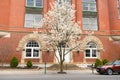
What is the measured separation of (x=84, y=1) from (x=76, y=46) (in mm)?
11995

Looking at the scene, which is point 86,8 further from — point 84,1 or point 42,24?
point 42,24

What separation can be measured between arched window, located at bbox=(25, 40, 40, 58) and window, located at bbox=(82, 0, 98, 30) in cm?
822

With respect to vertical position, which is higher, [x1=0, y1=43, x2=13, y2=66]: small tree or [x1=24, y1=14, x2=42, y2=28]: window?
[x1=24, y1=14, x2=42, y2=28]: window

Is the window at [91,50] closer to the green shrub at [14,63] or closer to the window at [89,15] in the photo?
the window at [89,15]

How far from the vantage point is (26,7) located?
101ft

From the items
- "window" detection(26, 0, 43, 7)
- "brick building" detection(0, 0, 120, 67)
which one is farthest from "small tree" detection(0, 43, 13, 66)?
"window" detection(26, 0, 43, 7)

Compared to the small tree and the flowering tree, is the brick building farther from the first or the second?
the flowering tree

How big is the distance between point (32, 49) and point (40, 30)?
3.07 m

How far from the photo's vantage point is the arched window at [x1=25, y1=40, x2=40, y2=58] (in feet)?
97.5

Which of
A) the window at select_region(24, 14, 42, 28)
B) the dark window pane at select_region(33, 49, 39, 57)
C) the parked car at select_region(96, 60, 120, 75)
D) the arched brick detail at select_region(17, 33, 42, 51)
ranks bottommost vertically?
the parked car at select_region(96, 60, 120, 75)

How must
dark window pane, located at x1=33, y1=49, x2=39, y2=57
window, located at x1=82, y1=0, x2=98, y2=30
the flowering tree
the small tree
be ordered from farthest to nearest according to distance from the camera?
window, located at x1=82, y1=0, x2=98, y2=30, dark window pane, located at x1=33, y1=49, x2=39, y2=57, the small tree, the flowering tree

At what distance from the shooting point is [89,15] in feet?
108

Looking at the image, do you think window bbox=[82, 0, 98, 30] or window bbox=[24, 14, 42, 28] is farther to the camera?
window bbox=[82, 0, 98, 30]

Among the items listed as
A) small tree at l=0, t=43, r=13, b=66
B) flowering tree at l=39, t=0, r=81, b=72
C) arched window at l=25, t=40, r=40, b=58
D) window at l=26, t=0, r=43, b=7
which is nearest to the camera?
flowering tree at l=39, t=0, r=81, b=72
